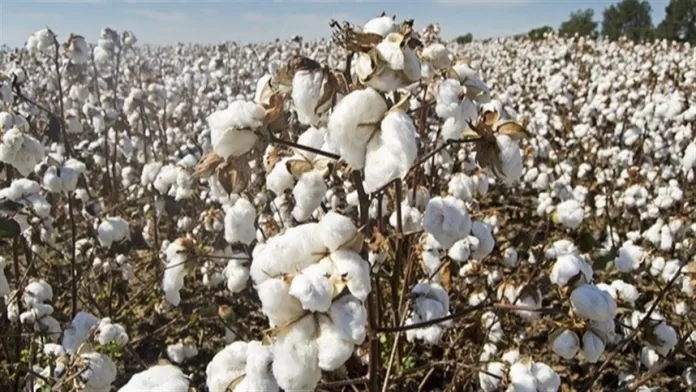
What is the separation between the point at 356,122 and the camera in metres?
1.21

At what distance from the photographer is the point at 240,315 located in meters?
4.14

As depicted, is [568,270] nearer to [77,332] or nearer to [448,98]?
[448,98]

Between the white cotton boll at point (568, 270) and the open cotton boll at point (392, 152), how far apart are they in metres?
0.70

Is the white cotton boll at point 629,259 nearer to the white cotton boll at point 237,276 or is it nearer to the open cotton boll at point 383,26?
the white cotton boll at point 237,276

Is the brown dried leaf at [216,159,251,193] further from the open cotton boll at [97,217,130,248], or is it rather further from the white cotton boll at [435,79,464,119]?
the open cotton boll at [97,217,130,248]

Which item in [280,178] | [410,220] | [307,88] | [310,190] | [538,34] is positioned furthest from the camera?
[538,34]

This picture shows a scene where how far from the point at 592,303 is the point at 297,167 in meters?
0.72

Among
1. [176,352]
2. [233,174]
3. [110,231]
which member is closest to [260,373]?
[233,174]

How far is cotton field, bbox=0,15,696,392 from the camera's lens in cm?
122

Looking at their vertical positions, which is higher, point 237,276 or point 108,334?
point 237,276

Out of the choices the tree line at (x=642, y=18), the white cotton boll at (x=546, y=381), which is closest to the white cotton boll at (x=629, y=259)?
the white cotton boll at (x=546, y=381)

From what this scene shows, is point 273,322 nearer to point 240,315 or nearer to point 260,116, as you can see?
point 260,116

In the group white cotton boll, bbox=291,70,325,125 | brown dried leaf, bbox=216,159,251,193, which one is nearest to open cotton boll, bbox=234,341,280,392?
brown dried leaf, bbox=216,159,251,193

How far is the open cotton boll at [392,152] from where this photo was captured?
3.77 ft
